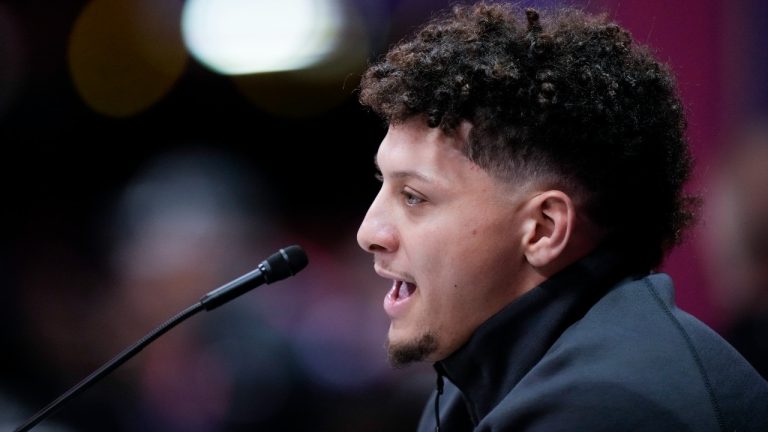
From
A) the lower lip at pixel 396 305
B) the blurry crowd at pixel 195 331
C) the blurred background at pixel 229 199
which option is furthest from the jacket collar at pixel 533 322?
the blurry crowd at pixel 195 331

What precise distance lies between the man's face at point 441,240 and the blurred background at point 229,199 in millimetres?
915

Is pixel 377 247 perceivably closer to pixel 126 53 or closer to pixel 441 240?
pixel 441 240

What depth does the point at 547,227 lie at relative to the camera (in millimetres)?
1303

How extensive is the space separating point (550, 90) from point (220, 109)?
2.62 metres

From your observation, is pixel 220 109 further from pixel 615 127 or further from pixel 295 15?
pixel 615 127

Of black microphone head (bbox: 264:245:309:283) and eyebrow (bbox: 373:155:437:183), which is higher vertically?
eyebrow (bbox: 373:155:437:183)

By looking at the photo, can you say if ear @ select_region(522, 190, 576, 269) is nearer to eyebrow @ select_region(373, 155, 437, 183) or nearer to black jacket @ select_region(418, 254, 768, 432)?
black jacket @ select_region(418, 254, 768, 432)

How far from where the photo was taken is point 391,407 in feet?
9.40

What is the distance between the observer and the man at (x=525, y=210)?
4.22 ft

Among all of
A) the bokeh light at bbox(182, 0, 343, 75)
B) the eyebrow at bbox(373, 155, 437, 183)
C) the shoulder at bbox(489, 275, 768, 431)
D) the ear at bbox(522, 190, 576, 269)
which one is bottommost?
the shoulder at bbox(489, 275, 768, 431)

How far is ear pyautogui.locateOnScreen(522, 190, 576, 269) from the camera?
1283 mm

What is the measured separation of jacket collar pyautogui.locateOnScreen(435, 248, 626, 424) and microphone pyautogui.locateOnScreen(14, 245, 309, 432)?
321 millimetres

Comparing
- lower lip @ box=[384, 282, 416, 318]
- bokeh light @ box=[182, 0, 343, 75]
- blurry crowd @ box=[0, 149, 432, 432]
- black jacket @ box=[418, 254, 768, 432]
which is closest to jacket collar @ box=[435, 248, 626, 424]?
black jacket @ box=[418, 254, 768, 432]

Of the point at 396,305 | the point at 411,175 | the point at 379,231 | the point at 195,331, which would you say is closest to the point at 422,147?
the point at 411,175
